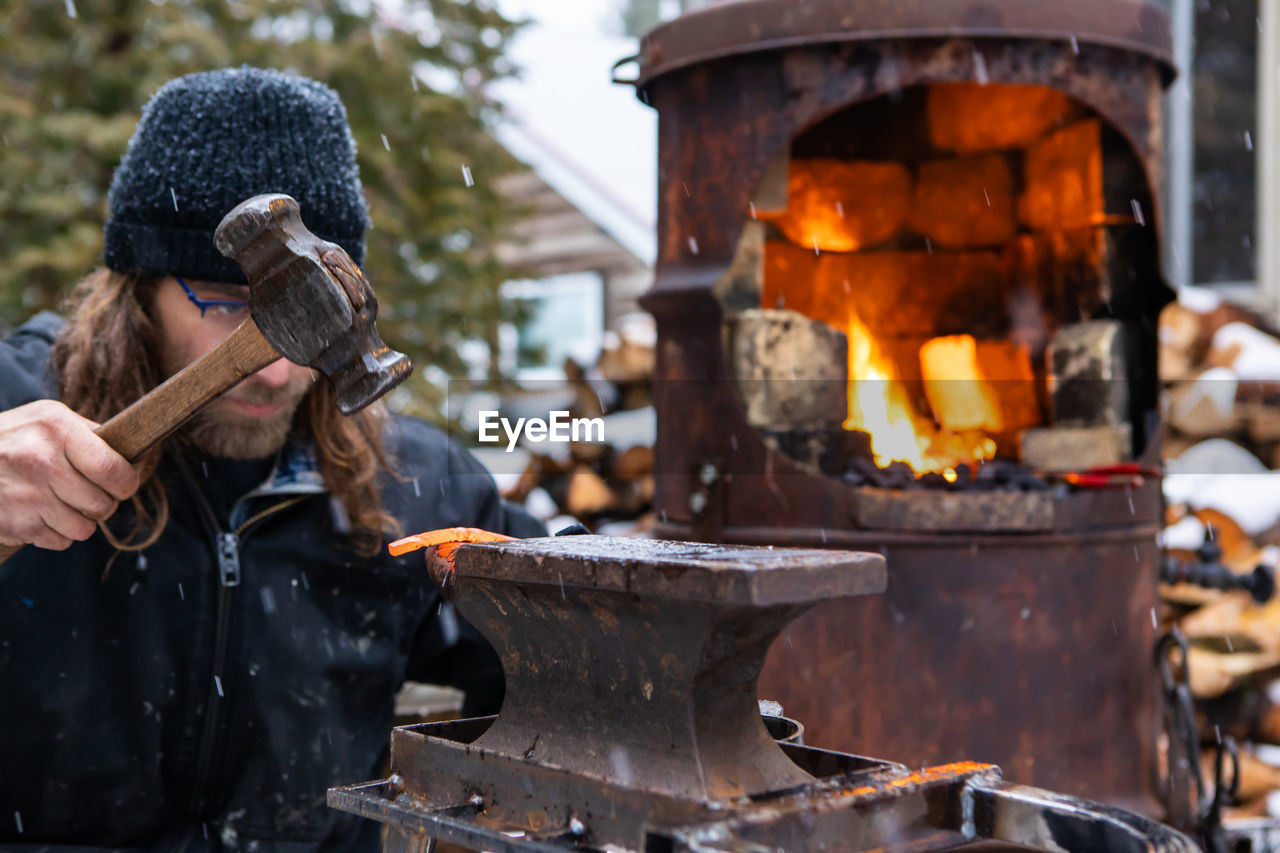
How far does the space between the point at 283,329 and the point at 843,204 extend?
2.68 meters

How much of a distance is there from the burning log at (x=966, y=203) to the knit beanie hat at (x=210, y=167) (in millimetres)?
2372

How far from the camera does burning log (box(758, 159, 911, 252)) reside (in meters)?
3.76

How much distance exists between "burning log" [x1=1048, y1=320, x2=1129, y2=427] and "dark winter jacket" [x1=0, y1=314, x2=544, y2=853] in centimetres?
208

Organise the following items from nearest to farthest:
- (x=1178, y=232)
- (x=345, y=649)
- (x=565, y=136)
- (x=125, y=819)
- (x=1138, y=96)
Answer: (x=125, y=819) < (x=345, y=649) < (x=1138, y=96) < (x=1178, y=232) < (x=565, y=136)

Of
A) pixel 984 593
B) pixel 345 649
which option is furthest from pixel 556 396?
pixel 345 649

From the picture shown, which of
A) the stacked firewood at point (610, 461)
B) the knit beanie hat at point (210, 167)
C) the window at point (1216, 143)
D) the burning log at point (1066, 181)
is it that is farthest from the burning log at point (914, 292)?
the window at point (1216, 143)

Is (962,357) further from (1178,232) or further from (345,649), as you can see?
(1178,232)

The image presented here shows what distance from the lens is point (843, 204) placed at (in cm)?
389

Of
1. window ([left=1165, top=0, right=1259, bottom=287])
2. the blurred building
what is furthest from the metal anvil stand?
the blurred building

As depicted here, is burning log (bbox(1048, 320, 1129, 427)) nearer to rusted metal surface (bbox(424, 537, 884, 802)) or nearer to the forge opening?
the forge opening

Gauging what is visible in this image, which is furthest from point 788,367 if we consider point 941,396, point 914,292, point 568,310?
point 568,310

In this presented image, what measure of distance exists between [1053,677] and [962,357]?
1120 mm

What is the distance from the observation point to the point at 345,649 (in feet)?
7.55

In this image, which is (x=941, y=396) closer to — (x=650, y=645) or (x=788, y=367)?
(x=788, y=367)
